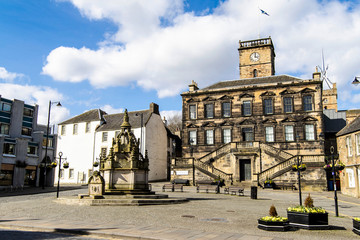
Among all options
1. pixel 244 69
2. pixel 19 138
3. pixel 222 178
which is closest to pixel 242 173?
pixel 222 178

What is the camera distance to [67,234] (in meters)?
10.5

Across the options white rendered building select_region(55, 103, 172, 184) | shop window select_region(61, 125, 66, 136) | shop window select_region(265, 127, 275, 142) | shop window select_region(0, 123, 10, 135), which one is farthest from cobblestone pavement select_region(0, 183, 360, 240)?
shop window select_region(61, 125, 66, 136)

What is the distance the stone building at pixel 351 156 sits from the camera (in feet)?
89.8

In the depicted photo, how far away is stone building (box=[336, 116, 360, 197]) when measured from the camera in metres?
27.4

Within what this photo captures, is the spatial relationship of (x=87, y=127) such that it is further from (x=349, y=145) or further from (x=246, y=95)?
(x=349, y=145)

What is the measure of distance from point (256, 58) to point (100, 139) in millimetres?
29113

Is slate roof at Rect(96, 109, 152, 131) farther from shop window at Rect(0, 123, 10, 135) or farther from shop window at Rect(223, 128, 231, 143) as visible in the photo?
shop window at Rect(0, 123, 10, 135)

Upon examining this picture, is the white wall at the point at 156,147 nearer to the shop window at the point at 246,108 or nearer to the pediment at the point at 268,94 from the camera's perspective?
the shop window at the point at 246,108

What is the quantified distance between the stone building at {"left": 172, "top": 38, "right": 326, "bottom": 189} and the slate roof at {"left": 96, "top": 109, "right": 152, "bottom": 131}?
6.79m

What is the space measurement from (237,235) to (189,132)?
3694 cm

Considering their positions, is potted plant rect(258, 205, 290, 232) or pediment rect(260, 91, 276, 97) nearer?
potted plant rect(258, 205, 290, 232)

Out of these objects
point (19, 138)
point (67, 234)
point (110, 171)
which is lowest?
point (67, 234)

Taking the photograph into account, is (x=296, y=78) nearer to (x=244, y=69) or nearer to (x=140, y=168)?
(x=244, y=69)

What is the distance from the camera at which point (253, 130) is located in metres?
43.7
